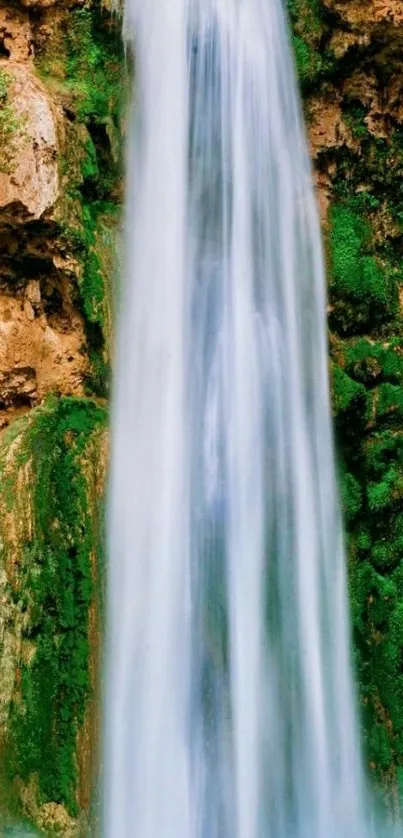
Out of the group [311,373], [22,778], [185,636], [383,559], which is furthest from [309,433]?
[22,778]

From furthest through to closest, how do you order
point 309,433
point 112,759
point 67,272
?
point 309,433
point 67,272
point 112,759

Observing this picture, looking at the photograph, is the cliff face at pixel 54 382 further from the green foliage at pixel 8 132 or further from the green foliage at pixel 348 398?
the green foliage at pixel 348 398

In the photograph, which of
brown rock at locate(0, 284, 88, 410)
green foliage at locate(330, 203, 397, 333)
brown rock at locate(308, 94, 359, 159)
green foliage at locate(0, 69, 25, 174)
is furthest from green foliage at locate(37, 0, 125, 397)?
green foliage at locate(330, 203, 397, 333)

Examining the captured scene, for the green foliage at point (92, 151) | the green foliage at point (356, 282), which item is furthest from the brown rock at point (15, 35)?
the green foliage at point (356, 282)

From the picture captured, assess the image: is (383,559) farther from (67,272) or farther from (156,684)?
(67,272)

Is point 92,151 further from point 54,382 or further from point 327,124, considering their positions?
point 327,124

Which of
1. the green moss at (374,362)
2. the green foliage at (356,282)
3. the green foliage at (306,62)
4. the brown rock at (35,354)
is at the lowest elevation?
the brown rock at (35,354)
